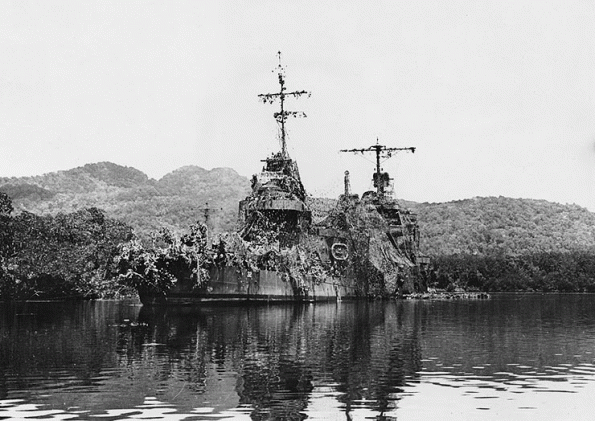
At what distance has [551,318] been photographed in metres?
47.6

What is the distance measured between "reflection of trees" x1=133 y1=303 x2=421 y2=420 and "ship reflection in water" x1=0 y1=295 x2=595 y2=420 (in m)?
0.05

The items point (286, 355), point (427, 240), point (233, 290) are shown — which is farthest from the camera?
point (427, 240)

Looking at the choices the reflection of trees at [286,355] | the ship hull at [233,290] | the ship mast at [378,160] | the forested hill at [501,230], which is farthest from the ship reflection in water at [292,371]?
the forested hill at [501,230]

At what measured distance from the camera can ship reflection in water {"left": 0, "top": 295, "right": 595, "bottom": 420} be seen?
16.5 meters

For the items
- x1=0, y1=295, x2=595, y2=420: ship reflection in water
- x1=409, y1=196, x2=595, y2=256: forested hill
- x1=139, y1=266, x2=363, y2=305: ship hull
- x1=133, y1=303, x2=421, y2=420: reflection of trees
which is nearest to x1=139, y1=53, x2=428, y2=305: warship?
x1=139, y1=266, x2=363, y2=305: ship hull

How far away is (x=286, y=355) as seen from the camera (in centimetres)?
2547

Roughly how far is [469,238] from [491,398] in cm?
14972

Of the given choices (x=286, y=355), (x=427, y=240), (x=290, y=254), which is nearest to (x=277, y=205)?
(x=290, y=254)

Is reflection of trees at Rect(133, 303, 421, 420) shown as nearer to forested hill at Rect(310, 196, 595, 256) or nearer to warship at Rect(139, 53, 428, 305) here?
warship at Rect(139, 53, 428, 305)

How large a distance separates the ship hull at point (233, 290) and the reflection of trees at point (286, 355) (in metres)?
11.1

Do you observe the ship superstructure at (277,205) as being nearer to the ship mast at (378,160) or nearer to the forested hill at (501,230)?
the ship mast at (378,160)

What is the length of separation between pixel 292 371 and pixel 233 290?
116ft

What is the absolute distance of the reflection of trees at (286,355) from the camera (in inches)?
715

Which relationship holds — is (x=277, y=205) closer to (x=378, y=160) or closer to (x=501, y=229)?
(x=378, y=160)
